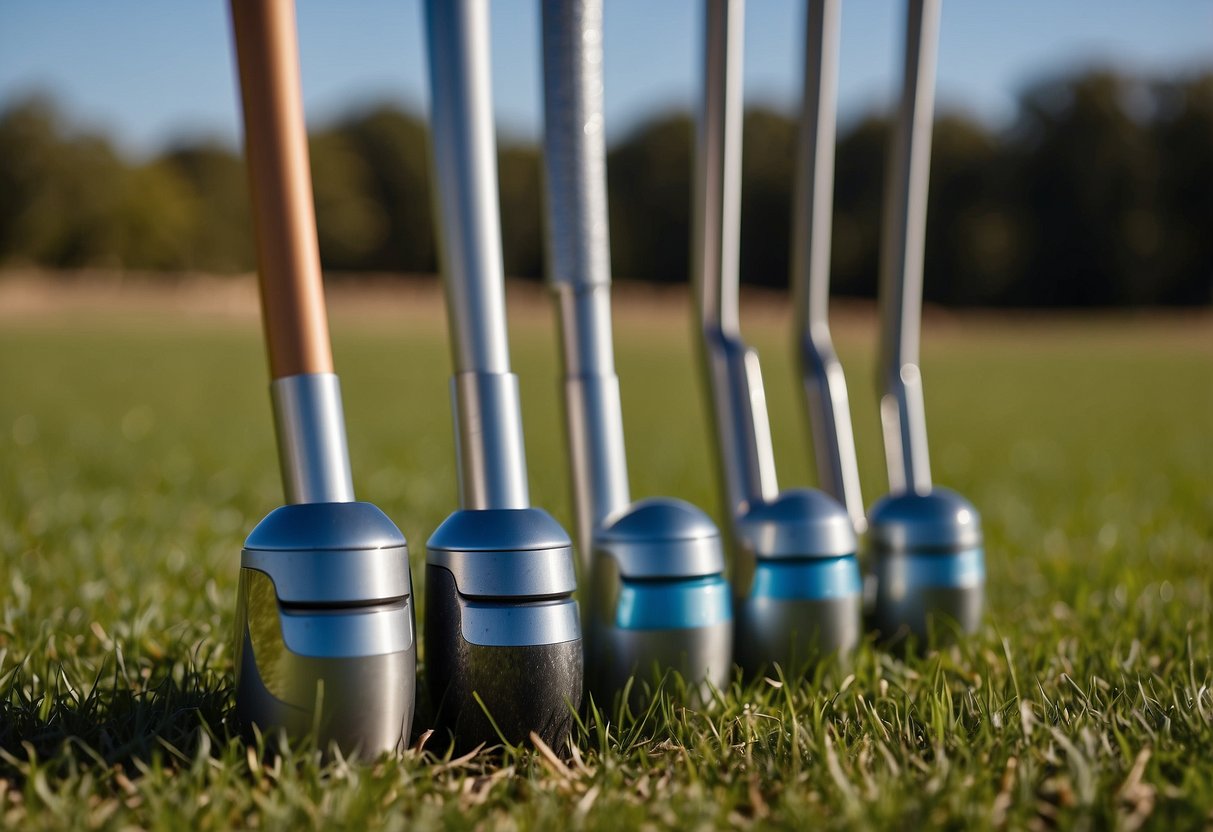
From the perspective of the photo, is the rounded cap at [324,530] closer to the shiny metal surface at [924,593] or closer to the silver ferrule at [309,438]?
the silver ferrule at [309,438]

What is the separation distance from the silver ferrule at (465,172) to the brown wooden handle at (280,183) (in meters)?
0.16

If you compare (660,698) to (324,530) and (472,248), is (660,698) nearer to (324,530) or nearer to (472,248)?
(324,530)

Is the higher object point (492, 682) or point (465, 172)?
point (465, 172)

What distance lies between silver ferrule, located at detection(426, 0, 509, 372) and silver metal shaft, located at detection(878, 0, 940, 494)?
943mm

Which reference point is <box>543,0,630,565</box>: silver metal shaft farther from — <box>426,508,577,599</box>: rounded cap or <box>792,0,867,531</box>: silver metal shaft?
<box>792,0,867,531</box>: silver metal shaft

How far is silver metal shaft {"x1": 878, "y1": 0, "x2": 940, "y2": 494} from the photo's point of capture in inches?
77.4

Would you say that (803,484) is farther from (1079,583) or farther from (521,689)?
(521,689)

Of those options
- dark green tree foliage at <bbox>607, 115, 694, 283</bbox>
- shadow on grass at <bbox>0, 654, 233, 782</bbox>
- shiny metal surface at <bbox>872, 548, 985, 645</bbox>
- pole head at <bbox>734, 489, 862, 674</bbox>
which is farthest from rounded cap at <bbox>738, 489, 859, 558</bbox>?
dark green tree foliage at <bbox>607, 115, 694, 283</bbox>

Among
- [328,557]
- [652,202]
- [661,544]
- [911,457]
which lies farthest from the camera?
[652,202]

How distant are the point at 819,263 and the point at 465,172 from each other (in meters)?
0.88

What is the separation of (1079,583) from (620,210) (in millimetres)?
46380

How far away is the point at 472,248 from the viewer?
1312mm

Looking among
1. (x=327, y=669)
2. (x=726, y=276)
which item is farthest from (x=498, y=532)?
(x=726, y=276)

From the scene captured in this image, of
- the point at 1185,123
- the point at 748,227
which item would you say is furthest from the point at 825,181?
the point at 1185,123
